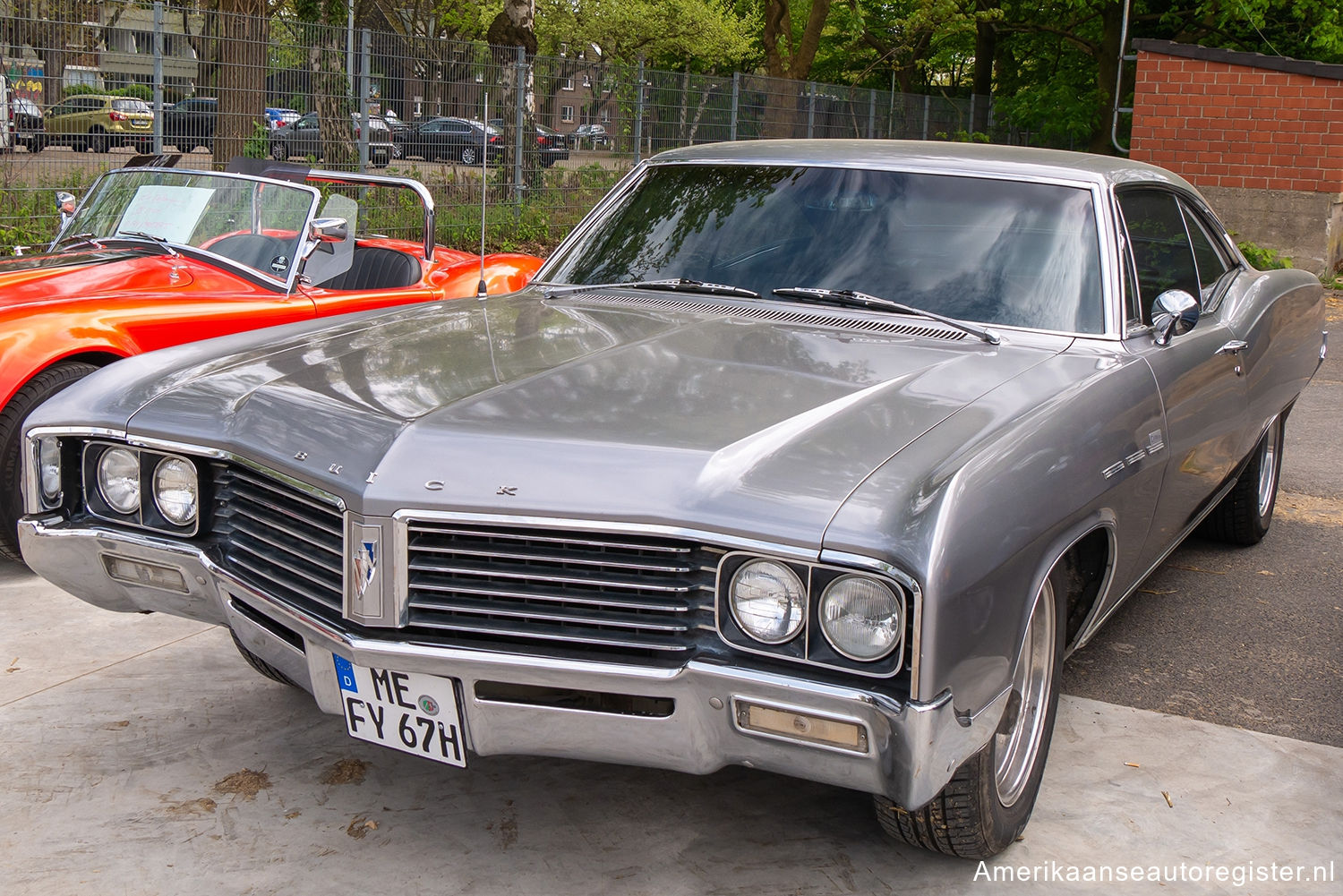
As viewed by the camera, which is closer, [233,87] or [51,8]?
[51,8]

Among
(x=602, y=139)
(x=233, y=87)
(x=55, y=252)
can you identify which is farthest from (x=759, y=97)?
(x=55, y=252)

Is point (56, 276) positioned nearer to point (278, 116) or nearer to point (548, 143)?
point (278, 116)

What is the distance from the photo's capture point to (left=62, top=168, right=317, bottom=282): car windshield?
562 centimetres

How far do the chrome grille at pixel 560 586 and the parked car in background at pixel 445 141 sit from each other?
9792 mm

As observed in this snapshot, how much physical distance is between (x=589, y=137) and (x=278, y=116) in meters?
4.41

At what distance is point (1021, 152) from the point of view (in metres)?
4.03

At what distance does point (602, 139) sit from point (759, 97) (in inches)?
128

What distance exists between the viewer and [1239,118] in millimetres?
15086

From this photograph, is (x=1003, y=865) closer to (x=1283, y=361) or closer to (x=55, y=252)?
(x=1283, y=361)

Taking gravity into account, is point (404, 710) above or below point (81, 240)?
below

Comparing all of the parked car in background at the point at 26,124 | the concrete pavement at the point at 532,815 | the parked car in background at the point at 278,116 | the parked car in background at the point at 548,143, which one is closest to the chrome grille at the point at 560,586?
the concrete pavement at the point at 532,815

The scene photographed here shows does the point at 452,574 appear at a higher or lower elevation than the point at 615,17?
lower

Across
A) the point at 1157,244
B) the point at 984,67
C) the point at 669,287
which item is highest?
the point at 984,67

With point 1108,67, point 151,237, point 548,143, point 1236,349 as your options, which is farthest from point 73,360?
point 1108,67
